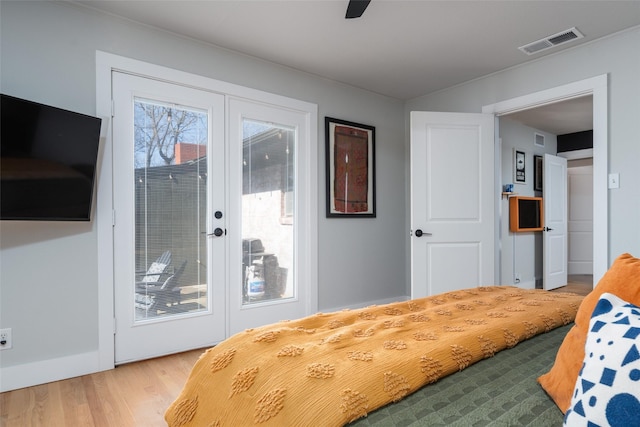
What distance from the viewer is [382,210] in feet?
13.8

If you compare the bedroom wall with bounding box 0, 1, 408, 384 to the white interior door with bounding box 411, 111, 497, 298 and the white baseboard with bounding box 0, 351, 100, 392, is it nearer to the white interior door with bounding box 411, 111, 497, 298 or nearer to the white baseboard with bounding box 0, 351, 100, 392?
the white baseboard with bounding box 0, 351, 100, 392

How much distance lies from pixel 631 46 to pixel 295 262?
127 inches

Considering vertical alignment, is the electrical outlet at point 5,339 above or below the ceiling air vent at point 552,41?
below

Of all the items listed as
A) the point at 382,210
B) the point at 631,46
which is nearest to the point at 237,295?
the point at 382,210

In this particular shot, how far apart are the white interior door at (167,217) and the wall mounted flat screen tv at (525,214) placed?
12.8 feet

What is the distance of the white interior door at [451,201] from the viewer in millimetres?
3535

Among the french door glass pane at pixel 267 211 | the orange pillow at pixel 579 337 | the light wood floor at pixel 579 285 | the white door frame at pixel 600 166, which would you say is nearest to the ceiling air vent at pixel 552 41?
the white door frame at pixel 600 166

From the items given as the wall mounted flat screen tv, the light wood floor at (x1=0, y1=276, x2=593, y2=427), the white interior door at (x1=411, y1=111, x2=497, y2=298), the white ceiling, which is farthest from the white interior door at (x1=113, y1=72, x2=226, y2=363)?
the wall mounted flat screen tv

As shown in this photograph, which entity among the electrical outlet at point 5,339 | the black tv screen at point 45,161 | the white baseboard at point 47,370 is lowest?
the white baseboard at point 47,370

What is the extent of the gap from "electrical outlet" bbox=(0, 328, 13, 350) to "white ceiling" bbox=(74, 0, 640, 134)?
2170mm

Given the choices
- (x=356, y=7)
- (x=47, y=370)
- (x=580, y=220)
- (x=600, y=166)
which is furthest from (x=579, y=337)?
(x=580, y=220)

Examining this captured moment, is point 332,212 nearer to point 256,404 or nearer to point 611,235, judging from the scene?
point 611,235

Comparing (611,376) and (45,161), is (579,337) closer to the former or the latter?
(611,376)

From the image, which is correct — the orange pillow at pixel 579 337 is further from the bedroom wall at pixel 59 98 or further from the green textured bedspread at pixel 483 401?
the bedroom wall at pixel 59 98
